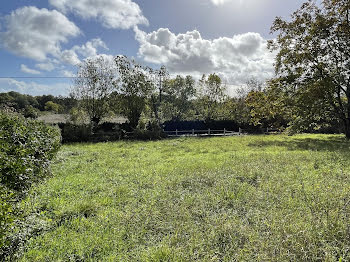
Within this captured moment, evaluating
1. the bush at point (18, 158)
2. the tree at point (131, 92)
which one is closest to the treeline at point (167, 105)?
the tree at point (131, 92)

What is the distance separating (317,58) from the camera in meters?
17.2

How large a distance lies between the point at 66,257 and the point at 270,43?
69.9 ft

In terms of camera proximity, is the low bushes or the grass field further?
the grass field

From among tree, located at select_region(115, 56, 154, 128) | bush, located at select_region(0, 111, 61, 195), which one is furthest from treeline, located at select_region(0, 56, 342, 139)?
bush, located at select_region(0, 111, 61, 195)

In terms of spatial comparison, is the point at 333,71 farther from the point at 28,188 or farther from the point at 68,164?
the point at 28,188

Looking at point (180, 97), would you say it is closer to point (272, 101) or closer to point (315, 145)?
point (272, 101)

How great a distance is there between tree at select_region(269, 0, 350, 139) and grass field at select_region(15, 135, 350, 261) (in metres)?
12.7

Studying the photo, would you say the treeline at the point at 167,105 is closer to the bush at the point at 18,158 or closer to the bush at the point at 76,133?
the bush at the point at 76,133

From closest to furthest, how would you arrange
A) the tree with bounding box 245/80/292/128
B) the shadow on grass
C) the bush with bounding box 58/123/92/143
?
the shadow on grass < the tree with bounding box 245/80/292/128 < the bush with bounding box 58/123/92/143

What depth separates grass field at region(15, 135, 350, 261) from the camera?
9.21ft

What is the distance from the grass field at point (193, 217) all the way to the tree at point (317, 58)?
12.7 meters

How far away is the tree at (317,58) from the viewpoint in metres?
15.9

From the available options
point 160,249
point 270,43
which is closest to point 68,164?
point 160,249

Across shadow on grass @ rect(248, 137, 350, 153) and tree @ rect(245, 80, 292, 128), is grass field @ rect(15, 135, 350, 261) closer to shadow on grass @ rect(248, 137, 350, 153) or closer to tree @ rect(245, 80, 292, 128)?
shadow on grass @ rect(248, 137, 350, 153)
